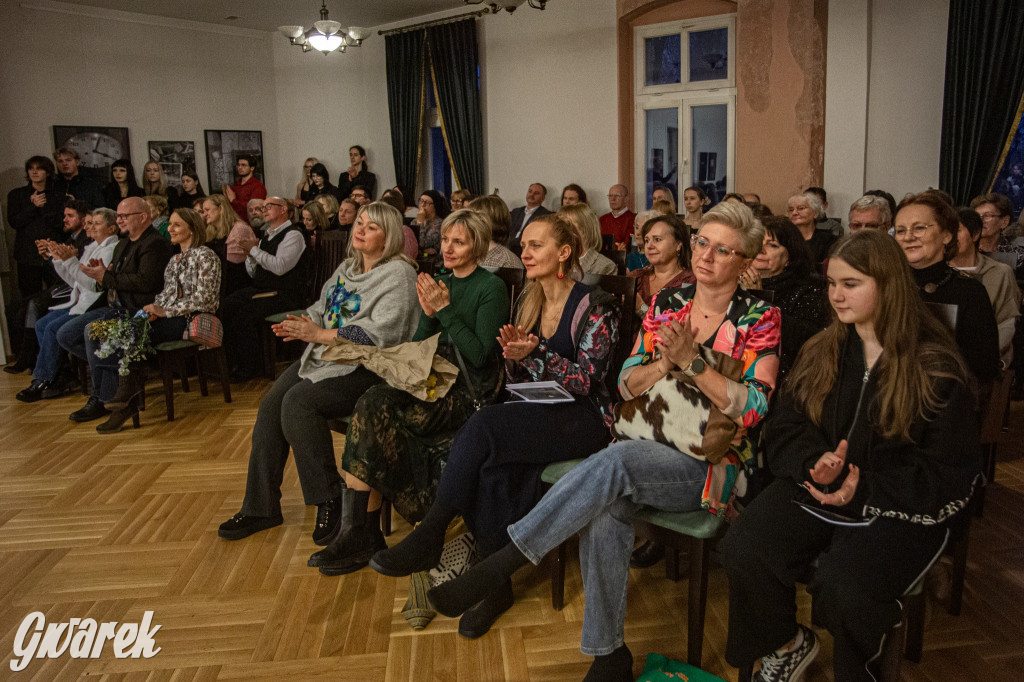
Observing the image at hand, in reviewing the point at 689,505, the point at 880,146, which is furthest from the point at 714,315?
the point at 880,146

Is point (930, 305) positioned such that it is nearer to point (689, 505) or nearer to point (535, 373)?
point (689, 505)

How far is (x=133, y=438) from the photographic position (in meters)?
4.77

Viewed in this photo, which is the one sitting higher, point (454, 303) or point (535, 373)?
point (454, 303)

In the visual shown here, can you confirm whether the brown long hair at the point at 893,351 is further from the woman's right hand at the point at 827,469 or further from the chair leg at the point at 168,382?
the chair leg at the point at 168,382

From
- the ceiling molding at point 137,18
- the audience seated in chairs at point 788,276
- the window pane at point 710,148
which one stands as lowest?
the audience seated in chairs at point 788,276

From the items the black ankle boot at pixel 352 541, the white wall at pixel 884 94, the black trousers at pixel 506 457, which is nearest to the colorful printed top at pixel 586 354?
the black trousers at pixel 506 457

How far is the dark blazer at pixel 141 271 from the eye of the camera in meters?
5.17

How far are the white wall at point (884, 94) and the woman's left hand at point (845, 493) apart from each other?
19.6 feet

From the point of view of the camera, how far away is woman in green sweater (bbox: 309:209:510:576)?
9.77 feet

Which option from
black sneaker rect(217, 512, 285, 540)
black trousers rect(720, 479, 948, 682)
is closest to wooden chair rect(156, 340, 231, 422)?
black sneaker rect(217, 512, 285, 540)

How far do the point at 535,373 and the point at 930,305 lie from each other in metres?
1.25

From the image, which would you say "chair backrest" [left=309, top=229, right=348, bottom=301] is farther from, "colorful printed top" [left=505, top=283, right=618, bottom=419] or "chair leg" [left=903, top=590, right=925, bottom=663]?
"chair leg" [left=903, top=590, right=925, bottom=663]

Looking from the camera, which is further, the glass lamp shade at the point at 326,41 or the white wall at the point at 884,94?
the glass lamp shade at the point at 326,41

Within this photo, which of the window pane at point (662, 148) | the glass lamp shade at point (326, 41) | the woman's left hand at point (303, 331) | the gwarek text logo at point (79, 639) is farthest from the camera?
the window pane at point (662, 148)
